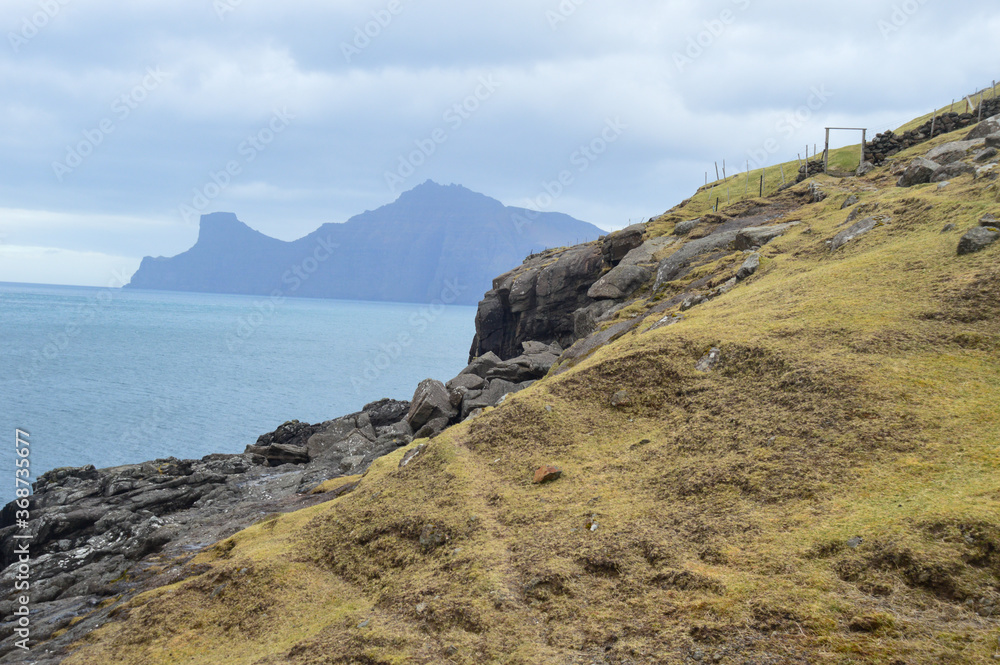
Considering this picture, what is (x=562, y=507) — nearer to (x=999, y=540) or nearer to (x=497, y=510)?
(x=497, y=510)

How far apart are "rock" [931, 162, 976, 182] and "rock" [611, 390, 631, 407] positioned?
22.2m

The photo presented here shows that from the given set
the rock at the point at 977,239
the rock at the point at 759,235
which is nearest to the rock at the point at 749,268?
the rock at the point at 759,235

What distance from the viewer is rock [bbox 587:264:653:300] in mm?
46406

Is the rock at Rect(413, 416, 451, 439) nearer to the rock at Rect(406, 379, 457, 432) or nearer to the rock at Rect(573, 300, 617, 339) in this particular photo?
the rock at Rect(406, 379, 457, 432)

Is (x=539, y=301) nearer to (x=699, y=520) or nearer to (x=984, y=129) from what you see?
(x=984, y=129)

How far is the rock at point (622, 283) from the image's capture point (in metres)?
46.4

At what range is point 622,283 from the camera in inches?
1854

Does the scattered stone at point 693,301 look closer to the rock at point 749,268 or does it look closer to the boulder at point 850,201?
the rock at point 749,268

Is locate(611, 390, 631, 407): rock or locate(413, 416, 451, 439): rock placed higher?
locate(611, 390, 631, 407): rock

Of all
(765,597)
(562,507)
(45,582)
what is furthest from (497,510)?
(45,582)

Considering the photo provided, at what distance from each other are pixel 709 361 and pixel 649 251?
32474 mm

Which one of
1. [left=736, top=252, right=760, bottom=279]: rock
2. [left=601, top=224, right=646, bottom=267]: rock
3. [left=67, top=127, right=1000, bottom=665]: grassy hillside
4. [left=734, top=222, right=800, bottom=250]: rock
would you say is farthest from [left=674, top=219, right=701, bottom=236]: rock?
[left=67, top=127, right=1000, bottom=665]: grassy hillside

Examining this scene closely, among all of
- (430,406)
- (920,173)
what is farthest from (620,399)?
(920,173)

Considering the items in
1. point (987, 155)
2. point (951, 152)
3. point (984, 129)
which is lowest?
point (987, 155)
